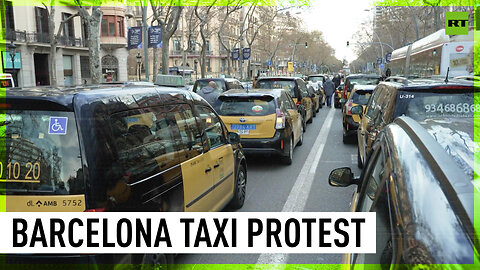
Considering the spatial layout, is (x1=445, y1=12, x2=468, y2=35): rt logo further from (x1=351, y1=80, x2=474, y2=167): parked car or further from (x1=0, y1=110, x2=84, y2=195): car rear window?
(x1=0, y1=110, x2=84, y2=195): car rear window

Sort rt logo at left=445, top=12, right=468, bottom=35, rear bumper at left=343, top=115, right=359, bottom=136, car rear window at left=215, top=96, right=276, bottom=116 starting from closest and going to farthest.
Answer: car rear window at left=215, top=96, right=276, bottom=116 → rear bumper at left=343, top=115, right=359, bottom=136 → rt logo at left=445, top=12, right=468, bottom=35

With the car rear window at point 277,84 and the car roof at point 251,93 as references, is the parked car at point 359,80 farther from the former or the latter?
the car roof at point 251,93

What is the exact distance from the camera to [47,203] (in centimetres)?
276

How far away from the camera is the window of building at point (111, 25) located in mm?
47906

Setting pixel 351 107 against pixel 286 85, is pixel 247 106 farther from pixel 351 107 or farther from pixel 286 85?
pixel 286 85

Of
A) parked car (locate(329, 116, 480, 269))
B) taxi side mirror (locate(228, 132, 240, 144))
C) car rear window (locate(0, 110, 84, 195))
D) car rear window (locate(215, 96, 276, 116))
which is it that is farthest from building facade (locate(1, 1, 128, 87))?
parked car (locate(329, 116, 480, 269))

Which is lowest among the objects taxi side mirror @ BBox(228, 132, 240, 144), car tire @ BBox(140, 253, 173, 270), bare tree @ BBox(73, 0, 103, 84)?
car tire @ BBox(140, 253, 173, 270)

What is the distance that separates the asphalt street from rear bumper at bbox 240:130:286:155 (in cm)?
36

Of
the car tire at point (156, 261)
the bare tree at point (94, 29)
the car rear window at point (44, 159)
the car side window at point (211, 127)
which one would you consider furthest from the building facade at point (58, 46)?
the car tire at point (156, 261)

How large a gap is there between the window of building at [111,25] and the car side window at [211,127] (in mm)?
45711

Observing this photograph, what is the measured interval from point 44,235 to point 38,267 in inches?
7.8

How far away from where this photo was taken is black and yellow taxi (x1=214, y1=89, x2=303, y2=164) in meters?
8.69

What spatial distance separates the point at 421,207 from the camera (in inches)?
56.6

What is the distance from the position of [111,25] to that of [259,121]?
142 ft
